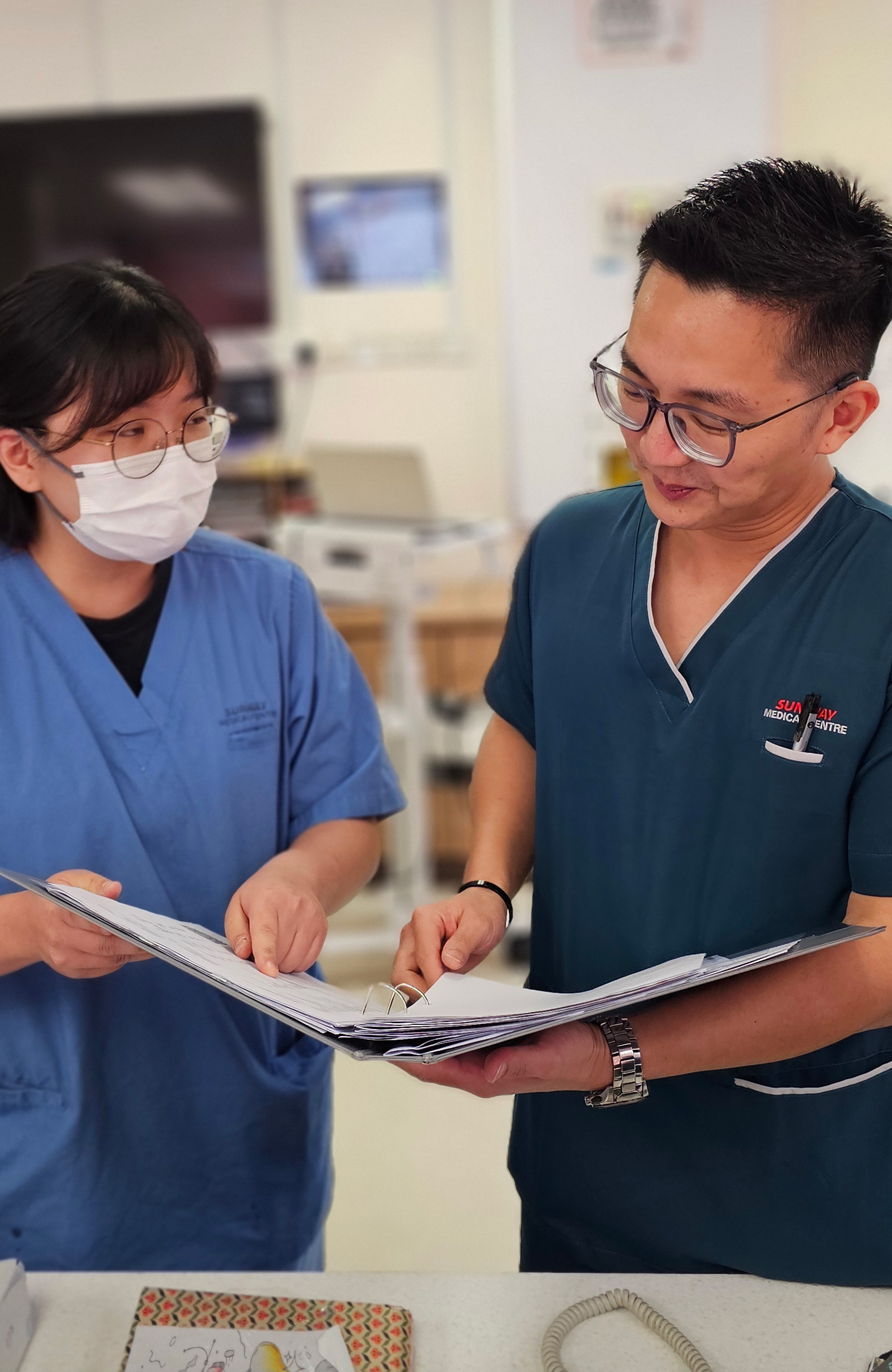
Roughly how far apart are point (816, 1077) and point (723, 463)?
56cm

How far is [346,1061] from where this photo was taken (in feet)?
9.95

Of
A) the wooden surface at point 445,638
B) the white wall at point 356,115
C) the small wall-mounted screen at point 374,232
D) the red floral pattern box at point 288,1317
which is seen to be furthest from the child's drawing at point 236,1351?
the small wall-mounted screen at point 374,232

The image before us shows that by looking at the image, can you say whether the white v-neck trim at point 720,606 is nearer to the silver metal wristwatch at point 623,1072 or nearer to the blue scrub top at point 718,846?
the blue scrub top at point 718,846

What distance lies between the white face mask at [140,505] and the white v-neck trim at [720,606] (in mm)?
474

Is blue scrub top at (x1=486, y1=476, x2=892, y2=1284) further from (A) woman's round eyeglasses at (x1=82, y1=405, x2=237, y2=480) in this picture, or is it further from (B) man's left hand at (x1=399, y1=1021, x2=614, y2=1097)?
(A) woman's round eyeglasses at (x1=82, y1=405, x2=237, y2=480)

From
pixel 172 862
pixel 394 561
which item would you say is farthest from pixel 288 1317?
pixel 394 561

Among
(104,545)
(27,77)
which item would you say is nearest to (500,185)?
(27,77)

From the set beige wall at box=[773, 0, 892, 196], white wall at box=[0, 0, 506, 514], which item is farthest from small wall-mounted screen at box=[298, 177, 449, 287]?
beige wall at box=[773, 0, 892, 196]

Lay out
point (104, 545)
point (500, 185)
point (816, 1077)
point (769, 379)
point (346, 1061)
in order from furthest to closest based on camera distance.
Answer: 1. point (500, 185)
2. point (346, 1061)
3. point (104, 545)
4. point (816, 1077)
5. point (769, 379)

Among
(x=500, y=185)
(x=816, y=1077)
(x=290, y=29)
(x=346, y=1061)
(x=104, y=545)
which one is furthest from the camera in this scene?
(x=290, y=29)

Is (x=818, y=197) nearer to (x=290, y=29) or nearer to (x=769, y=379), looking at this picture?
(x=769, y=379)

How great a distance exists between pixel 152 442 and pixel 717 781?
0.65 metres

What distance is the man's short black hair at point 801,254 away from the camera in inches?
36.0

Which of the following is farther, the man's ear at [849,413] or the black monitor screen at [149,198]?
the black monitor screen at [149,198]
